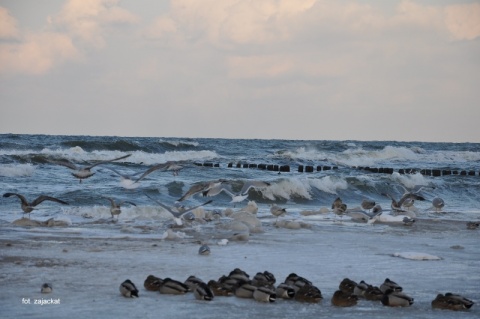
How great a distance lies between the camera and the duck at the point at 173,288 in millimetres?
7613

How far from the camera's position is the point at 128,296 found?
24.5ft

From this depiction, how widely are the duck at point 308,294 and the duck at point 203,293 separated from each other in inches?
32.2

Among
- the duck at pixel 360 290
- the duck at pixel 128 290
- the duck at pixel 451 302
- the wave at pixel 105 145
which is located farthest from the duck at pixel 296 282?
the wave at pixel 105 145

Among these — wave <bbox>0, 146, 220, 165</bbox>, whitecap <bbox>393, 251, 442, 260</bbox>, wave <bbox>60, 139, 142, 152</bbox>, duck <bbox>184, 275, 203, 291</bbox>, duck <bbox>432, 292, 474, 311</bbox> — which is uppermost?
wave <bbox>60, 139, 142, 152</bbox>

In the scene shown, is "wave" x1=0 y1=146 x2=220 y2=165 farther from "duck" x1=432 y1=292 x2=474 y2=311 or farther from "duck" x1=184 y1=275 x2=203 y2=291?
"duck" x1=432 y1=292 x2=474 y2=311

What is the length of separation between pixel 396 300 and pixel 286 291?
1.03 meters


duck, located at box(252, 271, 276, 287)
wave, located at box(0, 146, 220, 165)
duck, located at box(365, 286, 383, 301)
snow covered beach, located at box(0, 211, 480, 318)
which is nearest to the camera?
snow covered beach, located at box(0, 211, 480, 318)

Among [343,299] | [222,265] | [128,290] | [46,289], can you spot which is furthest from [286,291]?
[46,289]

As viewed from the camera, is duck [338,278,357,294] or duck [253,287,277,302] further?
duck [338,278,357,294]

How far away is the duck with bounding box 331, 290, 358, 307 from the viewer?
7.35 meters

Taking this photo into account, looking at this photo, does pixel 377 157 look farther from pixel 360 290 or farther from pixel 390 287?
pixel 360 290

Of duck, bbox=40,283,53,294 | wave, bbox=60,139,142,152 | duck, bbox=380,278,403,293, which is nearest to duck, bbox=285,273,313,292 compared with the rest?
duck, bbox=380,278,403,293

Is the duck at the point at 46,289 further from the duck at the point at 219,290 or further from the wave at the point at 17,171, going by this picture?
the wave at the point at 17,171

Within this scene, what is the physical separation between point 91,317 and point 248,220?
23.5 ft
